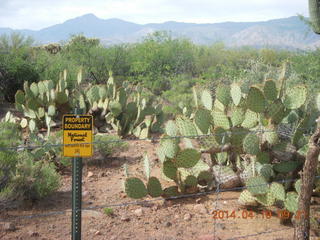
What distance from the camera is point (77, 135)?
117 inches

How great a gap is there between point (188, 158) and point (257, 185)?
0.79 metres

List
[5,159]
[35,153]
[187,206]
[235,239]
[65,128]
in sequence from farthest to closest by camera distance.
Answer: [35,153]
[187,206]
[5,159]
[235,239]
[65,128]

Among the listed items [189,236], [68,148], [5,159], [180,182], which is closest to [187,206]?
[180,182]

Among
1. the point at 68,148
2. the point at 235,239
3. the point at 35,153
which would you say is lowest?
the point at 235,239

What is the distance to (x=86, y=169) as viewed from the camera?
21.1 feet

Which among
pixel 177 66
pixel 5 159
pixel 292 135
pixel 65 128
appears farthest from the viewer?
pixel 177 66

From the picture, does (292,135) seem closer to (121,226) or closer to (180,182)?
(180,182)

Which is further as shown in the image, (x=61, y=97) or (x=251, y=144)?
(x=61, y=97)

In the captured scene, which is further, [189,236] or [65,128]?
[189,236]

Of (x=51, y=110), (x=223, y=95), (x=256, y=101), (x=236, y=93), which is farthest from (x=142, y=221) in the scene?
(x=51, y=110)

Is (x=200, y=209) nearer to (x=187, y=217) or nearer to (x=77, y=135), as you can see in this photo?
(x=187, y=217)

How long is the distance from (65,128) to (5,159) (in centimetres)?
195

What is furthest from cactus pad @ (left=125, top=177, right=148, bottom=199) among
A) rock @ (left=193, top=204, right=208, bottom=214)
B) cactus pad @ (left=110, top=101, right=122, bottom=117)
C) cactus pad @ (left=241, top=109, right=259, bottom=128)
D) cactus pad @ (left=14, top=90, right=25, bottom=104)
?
cactus pad @ (left=14, top=90, right=25, bottom=104)

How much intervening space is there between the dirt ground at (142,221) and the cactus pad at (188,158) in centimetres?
44
